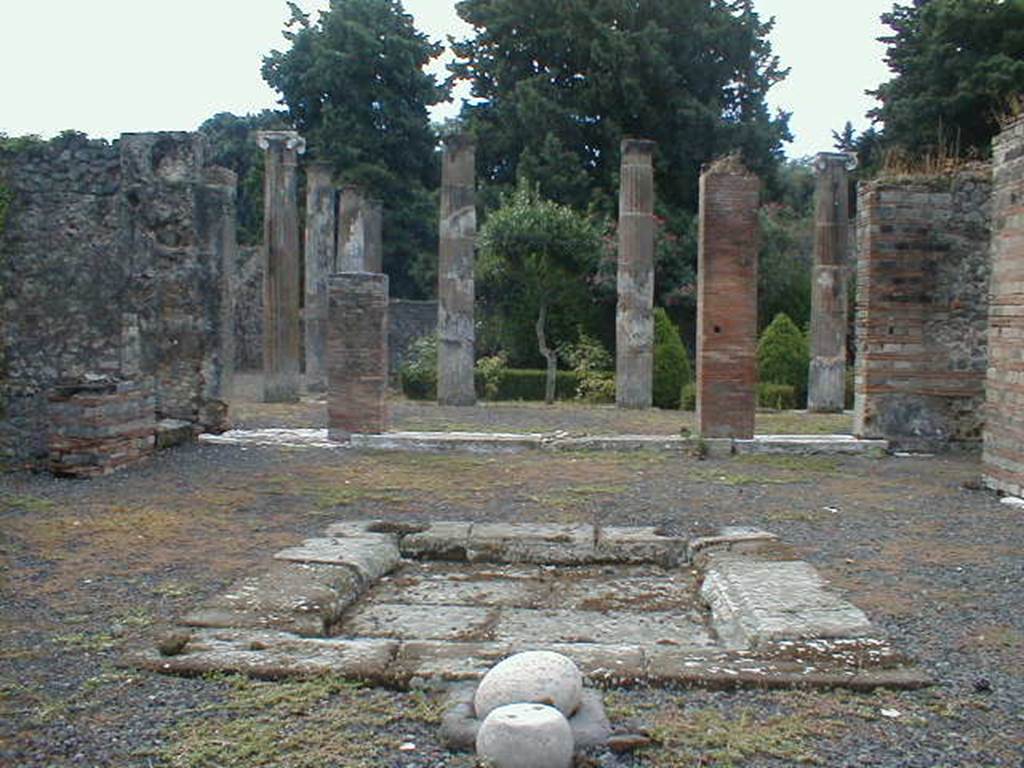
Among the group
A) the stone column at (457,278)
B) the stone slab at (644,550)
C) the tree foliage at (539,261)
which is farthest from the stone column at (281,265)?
the stone slab at (644,550)

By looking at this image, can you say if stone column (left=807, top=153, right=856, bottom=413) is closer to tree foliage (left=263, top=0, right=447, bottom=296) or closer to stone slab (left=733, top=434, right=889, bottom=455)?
stone slab (left=733, top=434, right=889, bottom=455)

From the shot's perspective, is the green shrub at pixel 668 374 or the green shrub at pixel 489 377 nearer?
the green shrub at pixel 668 374

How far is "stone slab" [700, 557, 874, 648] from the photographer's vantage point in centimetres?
509

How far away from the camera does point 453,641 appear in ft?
17.2

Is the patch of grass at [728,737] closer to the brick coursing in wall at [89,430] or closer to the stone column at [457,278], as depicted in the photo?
the brick coursing in wall at [89,430]

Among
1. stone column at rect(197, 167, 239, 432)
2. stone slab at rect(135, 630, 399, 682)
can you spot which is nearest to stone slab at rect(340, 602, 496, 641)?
stone slab at rect(135, 630, 399, 682)

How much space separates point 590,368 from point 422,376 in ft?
11.1

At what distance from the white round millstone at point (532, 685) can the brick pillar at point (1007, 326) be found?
22.1 ft

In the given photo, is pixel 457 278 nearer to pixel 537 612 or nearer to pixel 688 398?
pixel 688 398

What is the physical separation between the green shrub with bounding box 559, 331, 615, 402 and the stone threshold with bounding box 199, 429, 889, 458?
8747mm

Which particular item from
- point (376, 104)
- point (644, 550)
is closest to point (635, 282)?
point (644, 550)

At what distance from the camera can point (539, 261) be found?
2353 centimetres

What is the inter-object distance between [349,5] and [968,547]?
3103 centimetres

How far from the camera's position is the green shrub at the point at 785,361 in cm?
2105
